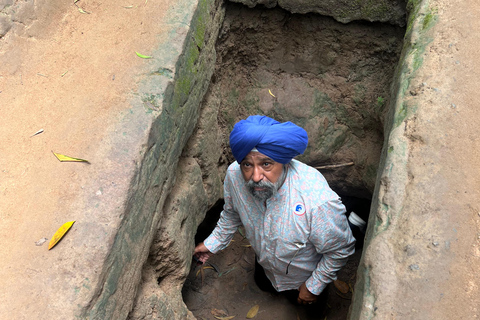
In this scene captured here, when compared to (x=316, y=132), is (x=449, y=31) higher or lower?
higher

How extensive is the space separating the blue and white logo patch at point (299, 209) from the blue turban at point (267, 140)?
10.1 inches

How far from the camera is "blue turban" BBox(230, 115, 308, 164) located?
2.16m

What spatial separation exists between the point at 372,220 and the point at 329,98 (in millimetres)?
1880

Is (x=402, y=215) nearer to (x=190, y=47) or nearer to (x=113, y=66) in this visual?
(x=190, y=47)

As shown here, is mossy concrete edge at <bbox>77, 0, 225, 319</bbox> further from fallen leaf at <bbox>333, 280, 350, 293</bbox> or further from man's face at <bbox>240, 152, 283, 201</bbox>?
fallen leaf at <bbox>333, 280, 350, 293</bbox>

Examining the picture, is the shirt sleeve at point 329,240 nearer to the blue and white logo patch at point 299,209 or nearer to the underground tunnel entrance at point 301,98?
the blue and white logo patch at point 299,209

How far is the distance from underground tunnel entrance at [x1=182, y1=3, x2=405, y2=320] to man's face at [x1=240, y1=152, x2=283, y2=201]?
1020 millimetres

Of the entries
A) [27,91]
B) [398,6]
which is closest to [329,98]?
[398,6]

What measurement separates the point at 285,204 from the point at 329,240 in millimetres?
324

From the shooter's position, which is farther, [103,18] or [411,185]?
[103,18]

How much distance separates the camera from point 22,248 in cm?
176

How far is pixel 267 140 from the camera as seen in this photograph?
84.8 inches

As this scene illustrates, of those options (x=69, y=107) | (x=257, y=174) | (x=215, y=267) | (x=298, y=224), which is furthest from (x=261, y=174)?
(x=215, y=267)

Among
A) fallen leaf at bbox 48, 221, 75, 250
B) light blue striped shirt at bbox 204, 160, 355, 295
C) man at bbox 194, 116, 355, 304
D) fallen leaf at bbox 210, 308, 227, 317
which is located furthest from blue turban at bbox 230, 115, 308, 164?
fallen leaf at bbox 210, 308, 227, 317
